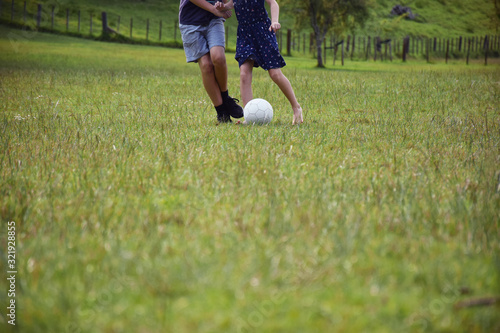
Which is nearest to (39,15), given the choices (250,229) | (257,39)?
(257,39)

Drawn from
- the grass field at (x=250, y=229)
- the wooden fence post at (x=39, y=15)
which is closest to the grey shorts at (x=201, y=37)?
the grass field at (x=250, y=229)

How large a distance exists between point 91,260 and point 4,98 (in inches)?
280

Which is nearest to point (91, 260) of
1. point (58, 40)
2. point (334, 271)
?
point (334, 271)

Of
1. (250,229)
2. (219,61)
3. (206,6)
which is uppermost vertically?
(206,6)

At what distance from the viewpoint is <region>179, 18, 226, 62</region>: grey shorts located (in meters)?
6.17

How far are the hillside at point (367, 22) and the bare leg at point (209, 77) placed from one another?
31304mm

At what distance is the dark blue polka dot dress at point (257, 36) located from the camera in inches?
241

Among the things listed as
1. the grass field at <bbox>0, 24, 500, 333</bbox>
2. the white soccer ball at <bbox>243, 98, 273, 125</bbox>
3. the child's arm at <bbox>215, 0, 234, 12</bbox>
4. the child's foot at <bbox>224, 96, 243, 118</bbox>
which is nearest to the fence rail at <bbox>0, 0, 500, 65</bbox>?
the child's foot at <bbox>224, 96, 243, 118</bbox>

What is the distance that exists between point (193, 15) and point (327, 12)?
27.4 m

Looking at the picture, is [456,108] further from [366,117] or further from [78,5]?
[78,5]

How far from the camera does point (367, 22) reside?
59906 millimetres

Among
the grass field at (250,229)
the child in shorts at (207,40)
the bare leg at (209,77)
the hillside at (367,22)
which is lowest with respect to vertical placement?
the grass field at (250,229)

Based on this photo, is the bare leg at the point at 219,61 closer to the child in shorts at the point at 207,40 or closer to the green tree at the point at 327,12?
the child in shorts at the point at 207,40

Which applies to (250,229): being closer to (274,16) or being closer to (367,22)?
(274,16)
